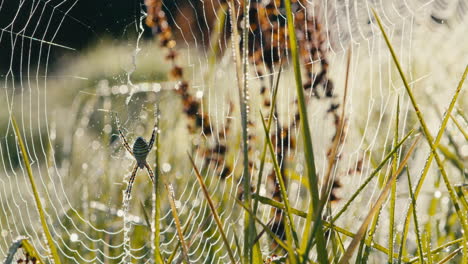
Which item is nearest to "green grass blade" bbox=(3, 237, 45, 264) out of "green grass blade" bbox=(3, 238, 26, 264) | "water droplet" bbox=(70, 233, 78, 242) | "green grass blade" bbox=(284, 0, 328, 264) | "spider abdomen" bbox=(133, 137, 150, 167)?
"green grass blade" bbox=(3, 238, 26, 264)

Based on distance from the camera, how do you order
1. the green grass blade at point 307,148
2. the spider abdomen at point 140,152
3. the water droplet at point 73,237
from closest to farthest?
1. the green grass blade at point 307,148
2. the spider abdomen at point 140,152
3. the water droplet at point 73,237

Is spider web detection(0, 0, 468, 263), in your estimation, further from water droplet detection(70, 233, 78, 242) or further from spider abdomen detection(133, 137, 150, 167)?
spider abdomen detection(133, 137, 150, 167)

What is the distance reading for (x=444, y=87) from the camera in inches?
67.3

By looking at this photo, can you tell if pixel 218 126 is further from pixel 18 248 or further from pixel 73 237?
pixel 18 248

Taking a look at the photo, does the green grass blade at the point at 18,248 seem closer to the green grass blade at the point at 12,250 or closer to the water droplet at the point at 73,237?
the green grass blade at the point at 12,250

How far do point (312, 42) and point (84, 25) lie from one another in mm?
1105

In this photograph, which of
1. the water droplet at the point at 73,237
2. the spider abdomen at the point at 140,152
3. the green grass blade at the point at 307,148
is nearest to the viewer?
the green grass blade at the point at 307,148

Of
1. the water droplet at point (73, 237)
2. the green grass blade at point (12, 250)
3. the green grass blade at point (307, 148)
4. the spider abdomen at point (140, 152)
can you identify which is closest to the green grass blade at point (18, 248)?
the green grass blade at point (12, 250)

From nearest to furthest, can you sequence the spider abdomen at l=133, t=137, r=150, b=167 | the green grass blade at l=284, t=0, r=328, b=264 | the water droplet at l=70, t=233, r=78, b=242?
the green grass blade at l=284, t=0, r=328, b=264
the spider abdomen at l=133, t=137, r=150, b=167
the water droplet at l=70, t=233, r=78, b=242

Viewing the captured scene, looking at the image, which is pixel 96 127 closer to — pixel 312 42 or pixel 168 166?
pixel 168 166

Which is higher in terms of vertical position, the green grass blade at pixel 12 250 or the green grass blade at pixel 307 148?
the green grass blade at pixel 307 148

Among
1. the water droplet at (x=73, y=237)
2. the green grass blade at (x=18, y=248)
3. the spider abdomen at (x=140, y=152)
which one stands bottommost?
the water droplet at (x=73, y=237)

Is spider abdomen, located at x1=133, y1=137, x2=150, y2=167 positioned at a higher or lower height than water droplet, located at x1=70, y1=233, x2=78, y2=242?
higher

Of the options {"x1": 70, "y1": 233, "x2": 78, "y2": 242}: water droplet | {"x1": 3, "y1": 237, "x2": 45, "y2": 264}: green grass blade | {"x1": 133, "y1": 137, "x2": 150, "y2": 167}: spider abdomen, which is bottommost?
{"x1": 70, "y1": 233, "x2": 78, "y2": 242}: water droplet
